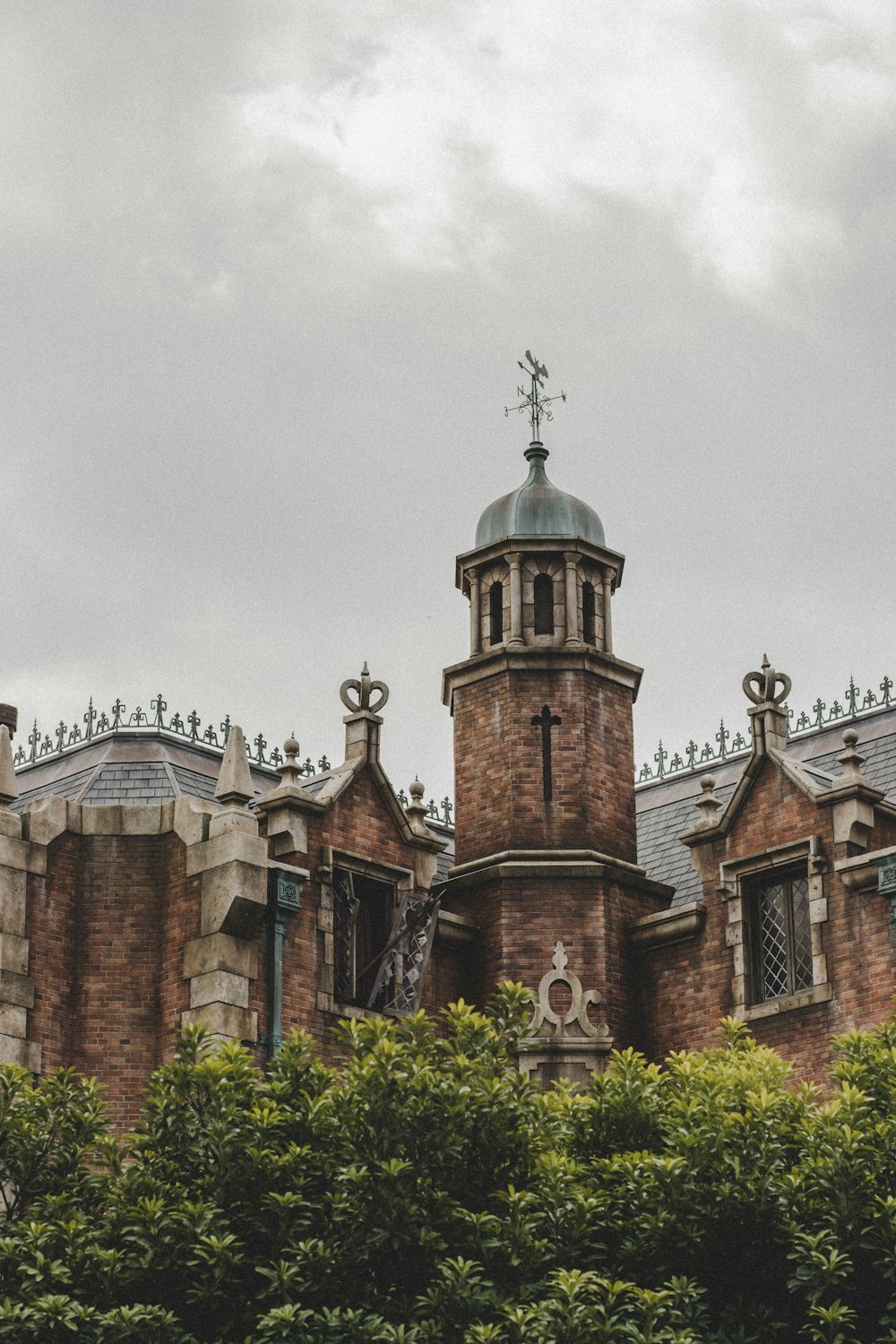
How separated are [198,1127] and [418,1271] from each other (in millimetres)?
2645

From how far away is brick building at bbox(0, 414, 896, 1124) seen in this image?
31531 millimetres

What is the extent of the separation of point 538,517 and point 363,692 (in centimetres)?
442

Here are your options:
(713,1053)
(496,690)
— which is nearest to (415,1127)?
(713,1053)

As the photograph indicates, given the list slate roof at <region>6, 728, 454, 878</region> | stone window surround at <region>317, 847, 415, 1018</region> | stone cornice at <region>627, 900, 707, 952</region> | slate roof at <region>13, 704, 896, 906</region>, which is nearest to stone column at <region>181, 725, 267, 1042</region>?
stone window surround at <region>317, 847, 415, 1018</region>

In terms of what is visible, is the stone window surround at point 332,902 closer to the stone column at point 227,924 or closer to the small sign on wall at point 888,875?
the stone column at point 227,924

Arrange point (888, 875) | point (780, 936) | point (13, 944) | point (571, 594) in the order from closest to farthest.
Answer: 1. point (13, 944)
2. point (888, 875)
3. point (780, 936)
4. point (571, 594)

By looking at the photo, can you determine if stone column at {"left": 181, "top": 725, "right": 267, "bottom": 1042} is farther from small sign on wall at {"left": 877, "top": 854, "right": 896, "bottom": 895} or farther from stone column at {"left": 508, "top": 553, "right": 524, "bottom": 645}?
small sign on wall at {"left": 877, "top": 854, "right": 896, "bottom": 895}

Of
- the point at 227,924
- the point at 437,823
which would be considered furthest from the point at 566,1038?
the point at 437,823

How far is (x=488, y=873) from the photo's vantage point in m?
35.7

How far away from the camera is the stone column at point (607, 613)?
3784cm

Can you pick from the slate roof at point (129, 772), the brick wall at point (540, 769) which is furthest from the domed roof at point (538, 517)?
the slate roof at point (129, 772)

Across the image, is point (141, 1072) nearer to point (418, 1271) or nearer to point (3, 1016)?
point (3, 1016)

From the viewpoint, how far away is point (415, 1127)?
23.3 meters

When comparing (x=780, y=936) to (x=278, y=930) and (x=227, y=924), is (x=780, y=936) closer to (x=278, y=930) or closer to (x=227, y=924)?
(x=278, y=930)
